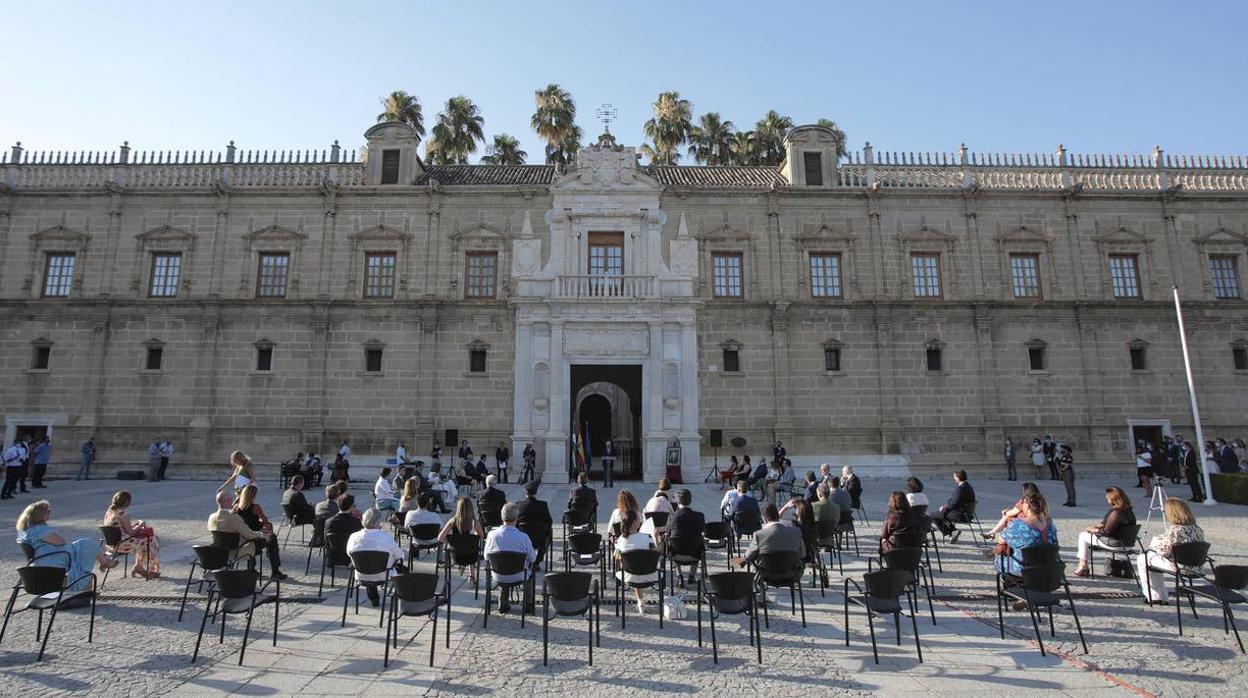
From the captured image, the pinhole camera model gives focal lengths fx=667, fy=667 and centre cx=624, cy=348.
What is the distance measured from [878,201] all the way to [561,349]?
13.5 meters

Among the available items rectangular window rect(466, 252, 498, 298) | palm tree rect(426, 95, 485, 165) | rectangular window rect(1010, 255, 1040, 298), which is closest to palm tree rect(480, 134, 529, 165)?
palm tree rect(426, 95, 485, 165)

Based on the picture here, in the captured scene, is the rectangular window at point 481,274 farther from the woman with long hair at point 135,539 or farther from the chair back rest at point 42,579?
the chair back rest at point 42,579

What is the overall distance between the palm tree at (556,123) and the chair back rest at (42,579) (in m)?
30.4

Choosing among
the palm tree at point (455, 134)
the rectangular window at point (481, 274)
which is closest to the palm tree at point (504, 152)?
the palm tree at point (455, 134)

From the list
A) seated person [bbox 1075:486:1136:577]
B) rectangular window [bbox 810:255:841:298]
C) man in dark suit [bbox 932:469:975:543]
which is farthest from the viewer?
rectangular window [bbox 810:255:841:298]

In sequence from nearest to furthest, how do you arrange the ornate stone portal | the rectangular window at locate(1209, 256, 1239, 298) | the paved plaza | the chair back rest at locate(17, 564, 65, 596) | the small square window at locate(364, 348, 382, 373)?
the paved plaza, the chair back rest at locate(17, 564, 65, 596), the ornate stone portal, the small square window at locate(364, 348, 382, 373), the rectangular window at locate(1209, 256, 1239, 298)

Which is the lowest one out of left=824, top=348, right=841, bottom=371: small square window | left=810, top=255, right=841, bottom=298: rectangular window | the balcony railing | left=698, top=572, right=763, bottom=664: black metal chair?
left=698, top=572, right=763, bottom=664: black metal chair

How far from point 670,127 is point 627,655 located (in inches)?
1286

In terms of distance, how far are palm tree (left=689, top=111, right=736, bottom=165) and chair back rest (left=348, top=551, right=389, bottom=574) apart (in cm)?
3219

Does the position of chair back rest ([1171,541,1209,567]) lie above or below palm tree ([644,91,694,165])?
below

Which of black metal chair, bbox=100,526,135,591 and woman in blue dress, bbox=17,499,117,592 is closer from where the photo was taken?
woman in blue dress, bbox=17,499,117,592

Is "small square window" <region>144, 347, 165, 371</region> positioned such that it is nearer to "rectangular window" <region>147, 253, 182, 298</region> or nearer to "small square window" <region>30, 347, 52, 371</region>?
"rectangular window" <region>147, 253, 182, 298</region>

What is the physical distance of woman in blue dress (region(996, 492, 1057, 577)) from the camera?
7.65 meters

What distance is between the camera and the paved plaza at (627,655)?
5.40 meters
